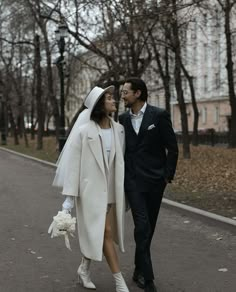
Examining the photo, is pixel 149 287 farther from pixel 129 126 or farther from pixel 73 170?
pixel 129 126

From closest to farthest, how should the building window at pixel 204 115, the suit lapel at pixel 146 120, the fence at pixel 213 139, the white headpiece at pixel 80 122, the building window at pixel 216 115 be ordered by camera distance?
the white headpiece at pixel 80 122, the suit lapel at pixel 146 120, the fence at pixel 213 139, the building window at pixel 216 115, the building window at pixel 204 115

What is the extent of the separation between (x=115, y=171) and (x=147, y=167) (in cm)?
31

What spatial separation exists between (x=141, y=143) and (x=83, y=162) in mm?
576

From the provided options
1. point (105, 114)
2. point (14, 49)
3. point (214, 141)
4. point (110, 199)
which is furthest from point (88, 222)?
point (14, 49)

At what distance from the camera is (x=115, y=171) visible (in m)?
4.84

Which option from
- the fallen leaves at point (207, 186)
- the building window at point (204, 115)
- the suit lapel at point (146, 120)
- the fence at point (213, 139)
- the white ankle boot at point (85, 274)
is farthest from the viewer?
the building window at point (204, 115)

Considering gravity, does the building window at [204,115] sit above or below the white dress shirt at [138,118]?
below

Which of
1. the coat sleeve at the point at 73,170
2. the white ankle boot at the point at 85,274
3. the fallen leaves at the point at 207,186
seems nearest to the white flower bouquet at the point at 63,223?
the coat sleeve at the point at 73,170

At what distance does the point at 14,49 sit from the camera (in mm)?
41250

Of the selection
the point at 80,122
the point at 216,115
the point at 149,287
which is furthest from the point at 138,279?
the point at 216,115

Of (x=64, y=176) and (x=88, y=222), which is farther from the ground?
(x=64, y=176)

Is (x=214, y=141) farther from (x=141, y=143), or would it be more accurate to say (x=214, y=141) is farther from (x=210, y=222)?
(x=141, y=143)

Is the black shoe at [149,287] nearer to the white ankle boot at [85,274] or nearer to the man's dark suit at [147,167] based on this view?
the man's dark suit at [147,167]

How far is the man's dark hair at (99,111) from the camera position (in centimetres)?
482
